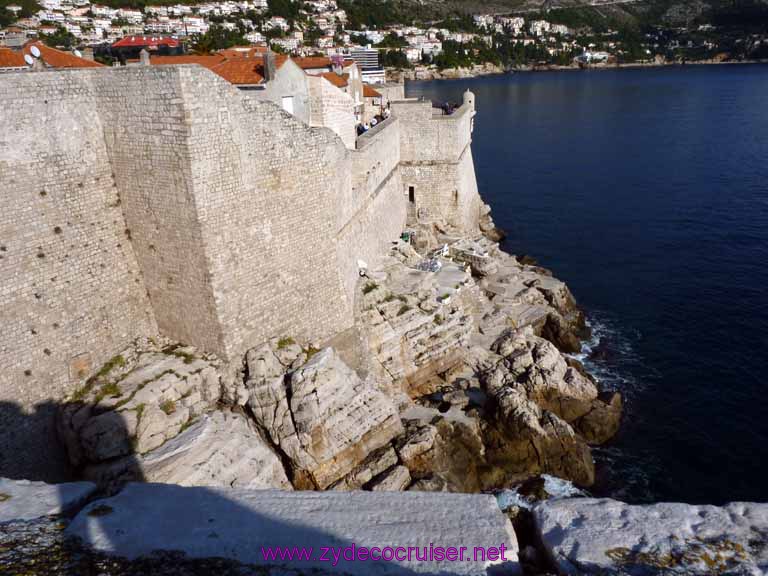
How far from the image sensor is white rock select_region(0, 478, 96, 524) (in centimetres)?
631

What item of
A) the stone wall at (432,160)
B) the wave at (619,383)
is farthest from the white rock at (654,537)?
the stone wall at (432,160)

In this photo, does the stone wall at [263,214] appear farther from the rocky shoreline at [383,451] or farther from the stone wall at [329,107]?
the stone wall at [329,107]

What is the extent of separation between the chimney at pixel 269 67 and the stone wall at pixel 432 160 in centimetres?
861

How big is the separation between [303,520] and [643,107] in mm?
87265

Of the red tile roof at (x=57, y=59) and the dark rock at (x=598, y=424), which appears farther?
the dark rock at (x=598, y=424)

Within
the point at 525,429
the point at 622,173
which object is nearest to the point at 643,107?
the point at 622,173

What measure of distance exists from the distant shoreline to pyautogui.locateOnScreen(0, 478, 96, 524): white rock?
132755 millimetres

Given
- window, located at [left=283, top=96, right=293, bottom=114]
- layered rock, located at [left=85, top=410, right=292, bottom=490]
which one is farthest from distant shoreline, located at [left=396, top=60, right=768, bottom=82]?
layered rock, located at [left=85, top=410, right=292, bottom=490]

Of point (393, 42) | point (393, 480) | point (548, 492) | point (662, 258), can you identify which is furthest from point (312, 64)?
point (393, 42)

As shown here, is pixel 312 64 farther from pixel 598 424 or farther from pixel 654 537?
pixel 654 537

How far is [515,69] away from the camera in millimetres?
159000

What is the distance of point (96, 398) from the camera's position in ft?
37.2

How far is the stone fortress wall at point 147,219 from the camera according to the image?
35.3 feet

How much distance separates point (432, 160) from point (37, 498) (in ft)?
78.5
